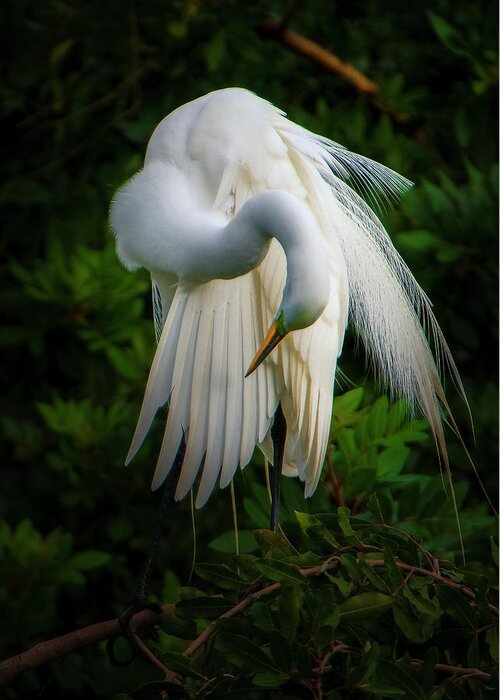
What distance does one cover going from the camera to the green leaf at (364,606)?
112 cm

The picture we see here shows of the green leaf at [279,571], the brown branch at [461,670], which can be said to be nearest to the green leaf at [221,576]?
the green leaf at [279,571]

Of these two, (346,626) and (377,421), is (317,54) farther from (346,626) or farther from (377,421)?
(346,626)

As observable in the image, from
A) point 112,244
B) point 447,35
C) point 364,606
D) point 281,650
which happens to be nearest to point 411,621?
point 364,606

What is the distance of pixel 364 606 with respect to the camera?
1128mm

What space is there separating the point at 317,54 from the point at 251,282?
99 cm

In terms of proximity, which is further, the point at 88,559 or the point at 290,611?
the point at 88,559

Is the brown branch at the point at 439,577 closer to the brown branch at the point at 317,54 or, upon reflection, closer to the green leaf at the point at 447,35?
the green leaf at the point at 447,35

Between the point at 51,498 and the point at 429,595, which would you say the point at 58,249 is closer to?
the point at 51,498

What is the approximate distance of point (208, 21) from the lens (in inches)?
94.7

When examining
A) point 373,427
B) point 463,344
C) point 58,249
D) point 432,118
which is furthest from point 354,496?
point 432,118

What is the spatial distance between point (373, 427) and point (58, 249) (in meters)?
0.83

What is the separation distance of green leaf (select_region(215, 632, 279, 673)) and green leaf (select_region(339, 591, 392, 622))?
0.10 m

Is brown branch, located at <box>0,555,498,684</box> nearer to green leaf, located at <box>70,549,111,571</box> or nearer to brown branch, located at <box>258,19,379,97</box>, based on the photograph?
green leaf, located at <box>70,549,111,571</box>

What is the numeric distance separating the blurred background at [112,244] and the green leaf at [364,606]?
2.08 ft
